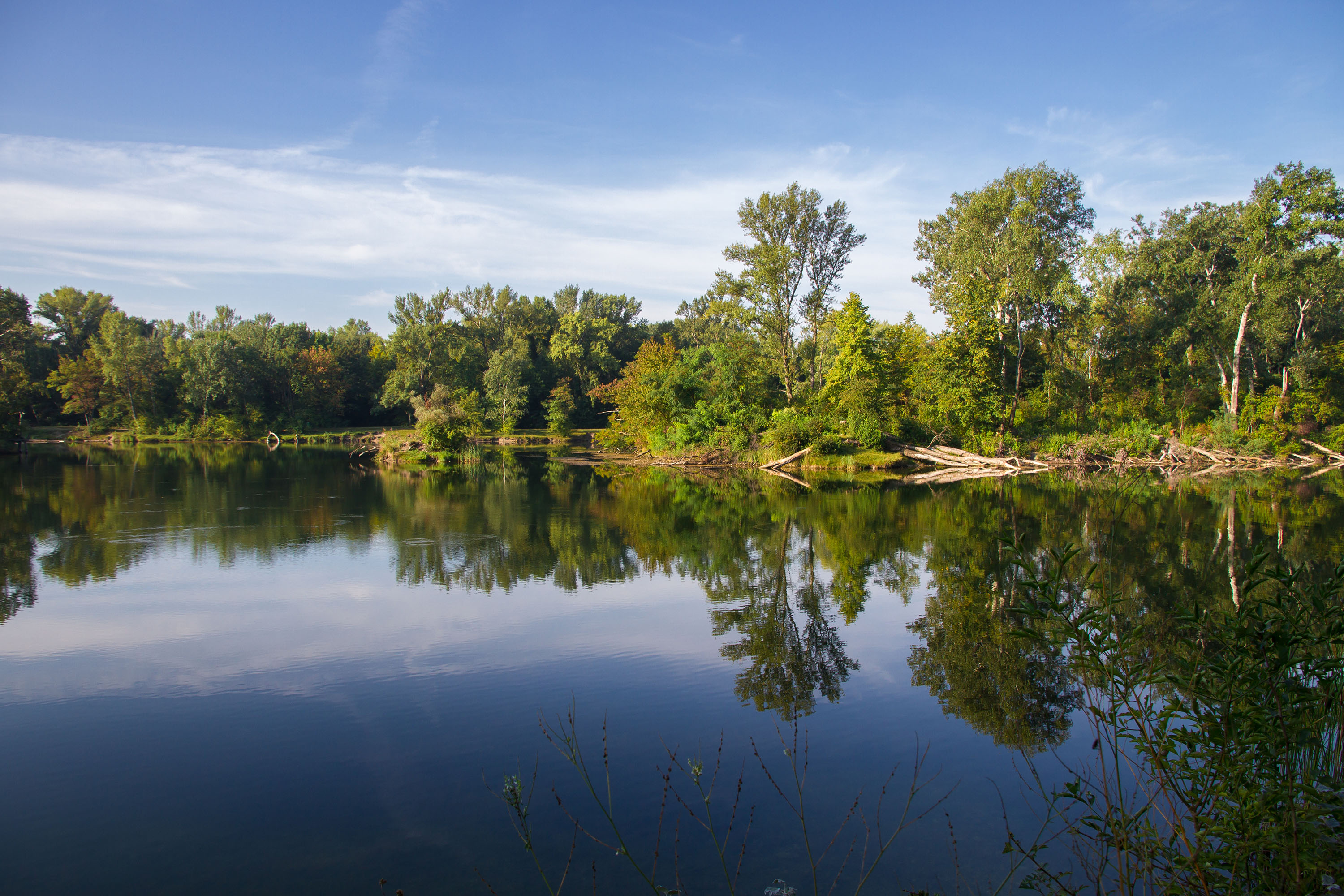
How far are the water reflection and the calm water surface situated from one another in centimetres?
10

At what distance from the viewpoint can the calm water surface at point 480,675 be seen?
5254 mm

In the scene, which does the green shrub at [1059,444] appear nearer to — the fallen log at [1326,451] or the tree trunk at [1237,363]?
the tree trunk at [1237,363]

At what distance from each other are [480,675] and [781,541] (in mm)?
9590

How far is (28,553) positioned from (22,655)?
745cm

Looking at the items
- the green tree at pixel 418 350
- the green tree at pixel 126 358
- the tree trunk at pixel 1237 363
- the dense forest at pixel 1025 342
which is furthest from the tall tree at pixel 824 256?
the green tree at pixel 126 358

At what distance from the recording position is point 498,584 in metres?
12.9

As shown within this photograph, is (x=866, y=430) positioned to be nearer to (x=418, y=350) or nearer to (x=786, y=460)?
(x=786, y=460)

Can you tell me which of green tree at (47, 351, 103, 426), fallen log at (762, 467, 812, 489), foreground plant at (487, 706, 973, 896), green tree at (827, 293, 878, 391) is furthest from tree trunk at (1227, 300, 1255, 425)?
green tree at (47, 351, 103, 426)

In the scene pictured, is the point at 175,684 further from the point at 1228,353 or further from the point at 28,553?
the point at 1228,353

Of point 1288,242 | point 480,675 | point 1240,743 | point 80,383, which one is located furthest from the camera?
point 80,383

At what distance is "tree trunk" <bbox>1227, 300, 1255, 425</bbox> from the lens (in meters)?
33.3

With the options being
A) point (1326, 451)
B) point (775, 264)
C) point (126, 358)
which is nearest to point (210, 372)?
point (126, 358)

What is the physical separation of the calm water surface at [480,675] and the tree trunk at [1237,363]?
59.8 ft

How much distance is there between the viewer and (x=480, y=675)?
27.8ft
